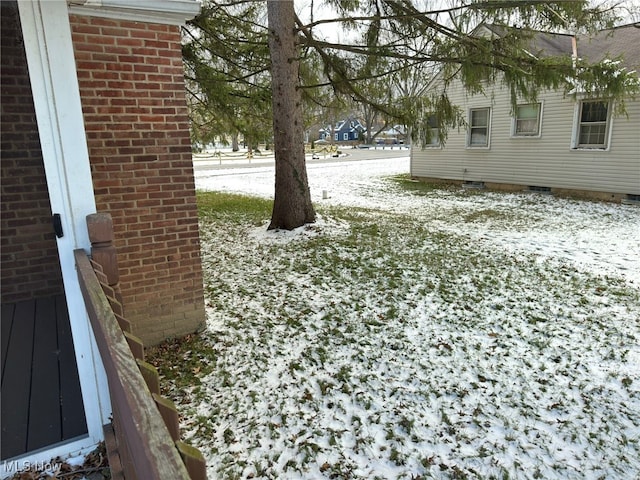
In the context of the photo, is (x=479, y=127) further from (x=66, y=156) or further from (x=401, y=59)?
(x=66, y=156)

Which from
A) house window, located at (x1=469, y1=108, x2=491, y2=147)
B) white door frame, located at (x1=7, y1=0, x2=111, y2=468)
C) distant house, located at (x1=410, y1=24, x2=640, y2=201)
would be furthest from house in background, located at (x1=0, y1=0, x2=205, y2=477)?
house window, located at (x1=469, y1=108, x2=491, y2=147)

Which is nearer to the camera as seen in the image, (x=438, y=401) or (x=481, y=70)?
(x=438, y=401)

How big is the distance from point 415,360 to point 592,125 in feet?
36.2

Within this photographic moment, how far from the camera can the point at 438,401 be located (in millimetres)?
3053

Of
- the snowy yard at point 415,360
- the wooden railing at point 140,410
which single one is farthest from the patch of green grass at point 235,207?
the wooden railing at point 140,410

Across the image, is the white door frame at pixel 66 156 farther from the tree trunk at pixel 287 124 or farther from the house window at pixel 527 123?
the house window at pixel 527 123

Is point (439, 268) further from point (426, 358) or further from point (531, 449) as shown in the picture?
point (531, 449)

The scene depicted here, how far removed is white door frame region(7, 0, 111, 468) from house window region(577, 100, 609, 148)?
495 inches

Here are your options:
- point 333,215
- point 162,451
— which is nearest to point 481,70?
point 333,215

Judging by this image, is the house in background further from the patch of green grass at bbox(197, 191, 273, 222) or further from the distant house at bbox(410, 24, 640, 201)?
the distant house at bbox(410, 24, 640, 201)

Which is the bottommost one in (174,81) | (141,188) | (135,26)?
(141,188)

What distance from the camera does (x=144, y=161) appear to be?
3357 mm

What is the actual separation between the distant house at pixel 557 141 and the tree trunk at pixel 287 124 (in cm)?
407

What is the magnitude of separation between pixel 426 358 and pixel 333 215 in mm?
6086
